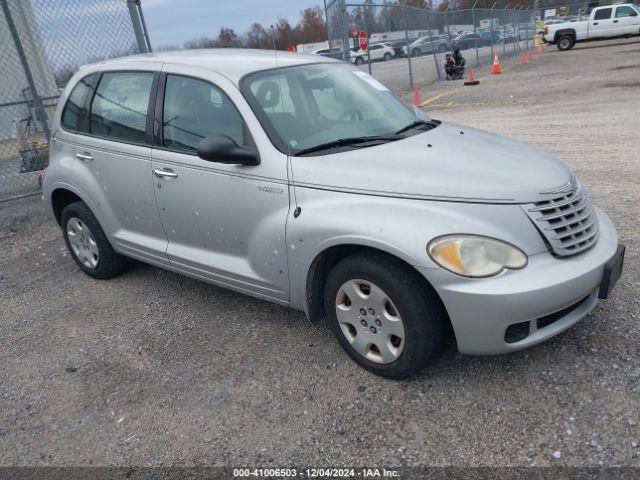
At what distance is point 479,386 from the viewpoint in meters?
3.02

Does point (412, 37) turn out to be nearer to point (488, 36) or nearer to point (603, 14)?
point (488, 36)

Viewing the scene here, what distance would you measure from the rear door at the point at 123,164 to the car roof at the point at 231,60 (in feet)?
0.57

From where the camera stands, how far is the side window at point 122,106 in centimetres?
410

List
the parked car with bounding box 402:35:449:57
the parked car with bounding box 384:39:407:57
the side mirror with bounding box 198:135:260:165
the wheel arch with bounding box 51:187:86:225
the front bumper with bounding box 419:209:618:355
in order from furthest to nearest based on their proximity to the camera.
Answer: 1. the parked car with bounding box 402:35:449:57
2. the parked car with bounding box 384:39:407:57
3. the wheel arch with bounding box 51:187:86:225
4. the side mirror with bounding box 198:135:260:165
5. the front bumper with bounding box 419:209:618:355

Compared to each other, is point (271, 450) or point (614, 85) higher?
point (271, 450)

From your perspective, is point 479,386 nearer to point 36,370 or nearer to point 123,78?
point 36,370

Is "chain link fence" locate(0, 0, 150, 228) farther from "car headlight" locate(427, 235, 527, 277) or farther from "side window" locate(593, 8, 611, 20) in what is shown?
"side window" locate(593, 8, 611, 20)

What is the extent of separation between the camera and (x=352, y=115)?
3.78m

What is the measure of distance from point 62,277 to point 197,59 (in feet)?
8.57

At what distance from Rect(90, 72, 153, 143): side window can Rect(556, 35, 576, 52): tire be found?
99.6ft

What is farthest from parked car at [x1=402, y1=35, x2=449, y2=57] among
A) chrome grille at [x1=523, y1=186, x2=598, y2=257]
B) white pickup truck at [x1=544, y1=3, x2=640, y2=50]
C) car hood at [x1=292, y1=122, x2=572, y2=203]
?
chrome grille at [x1=523, y1=186, x2=598, y2=257]

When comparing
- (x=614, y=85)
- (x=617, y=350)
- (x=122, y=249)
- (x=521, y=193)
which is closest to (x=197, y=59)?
(x=122, y=249)

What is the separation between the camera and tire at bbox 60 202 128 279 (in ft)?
15.5

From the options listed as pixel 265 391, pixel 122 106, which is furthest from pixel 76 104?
pixel 265 391
